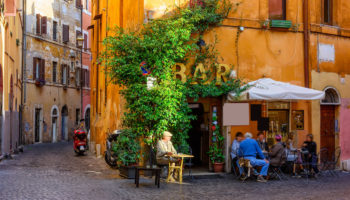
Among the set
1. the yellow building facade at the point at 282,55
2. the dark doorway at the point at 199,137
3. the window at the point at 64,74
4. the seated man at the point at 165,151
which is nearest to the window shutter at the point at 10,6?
the yellow building facade at the point at 282,55

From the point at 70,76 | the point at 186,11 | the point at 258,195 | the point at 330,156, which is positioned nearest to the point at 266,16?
the point at 186,11

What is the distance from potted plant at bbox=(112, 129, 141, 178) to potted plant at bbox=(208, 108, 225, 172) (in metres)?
2.41

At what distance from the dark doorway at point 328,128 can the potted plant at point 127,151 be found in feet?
21.6

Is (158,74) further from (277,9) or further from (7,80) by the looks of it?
(7,80)

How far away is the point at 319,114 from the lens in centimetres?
1565

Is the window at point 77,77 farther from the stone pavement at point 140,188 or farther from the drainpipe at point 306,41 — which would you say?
the drainpipe at point 306,41

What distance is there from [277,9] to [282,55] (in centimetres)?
147

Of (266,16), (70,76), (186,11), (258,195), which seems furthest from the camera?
(70,76)

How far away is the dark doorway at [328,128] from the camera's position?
1611 centimetres

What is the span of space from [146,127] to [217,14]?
3.83 m

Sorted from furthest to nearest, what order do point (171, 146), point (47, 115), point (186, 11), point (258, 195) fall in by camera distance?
1. point (47, 115)
2. point (186, 11)
3. point (171, 146)
4. point (258, 195)

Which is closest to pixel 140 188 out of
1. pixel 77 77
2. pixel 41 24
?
pixel 41 24

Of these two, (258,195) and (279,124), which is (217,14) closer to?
(279,124)

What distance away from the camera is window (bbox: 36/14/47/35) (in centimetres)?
3233
